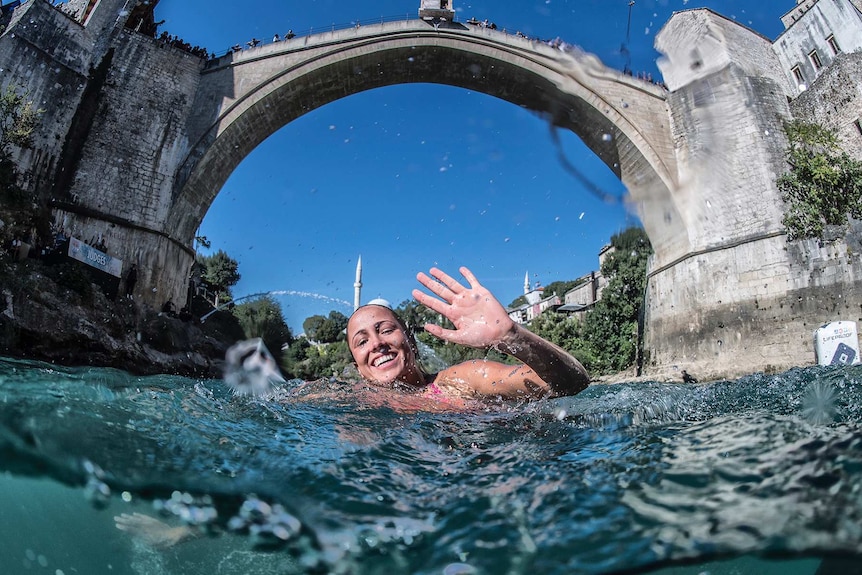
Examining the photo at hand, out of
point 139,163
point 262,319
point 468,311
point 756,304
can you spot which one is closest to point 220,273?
point 262,319

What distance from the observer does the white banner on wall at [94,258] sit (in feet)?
42.8

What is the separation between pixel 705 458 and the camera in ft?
5.76

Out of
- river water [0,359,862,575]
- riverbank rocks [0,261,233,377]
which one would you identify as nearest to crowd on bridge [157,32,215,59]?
riverbank rocks [0,261,233,377]

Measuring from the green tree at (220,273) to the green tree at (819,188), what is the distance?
111 feet

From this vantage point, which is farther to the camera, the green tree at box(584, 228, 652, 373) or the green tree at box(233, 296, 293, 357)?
the green tree at box(233, 296, 293, 357)

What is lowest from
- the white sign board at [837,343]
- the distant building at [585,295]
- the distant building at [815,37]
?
the white sign board at [837,343]

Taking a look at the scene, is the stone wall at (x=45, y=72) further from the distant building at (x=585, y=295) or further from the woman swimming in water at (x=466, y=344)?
the distant building at (x=585, y=295)

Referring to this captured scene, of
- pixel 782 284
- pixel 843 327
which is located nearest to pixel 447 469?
pixel 843 327

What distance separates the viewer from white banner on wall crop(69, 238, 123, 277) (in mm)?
13055

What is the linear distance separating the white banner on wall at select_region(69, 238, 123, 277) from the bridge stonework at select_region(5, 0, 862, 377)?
31 centimetres

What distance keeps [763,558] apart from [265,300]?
21.3 meters

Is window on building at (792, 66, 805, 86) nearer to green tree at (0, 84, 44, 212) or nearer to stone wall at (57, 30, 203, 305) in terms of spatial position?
stone wall at (57, 30, 203, 305)

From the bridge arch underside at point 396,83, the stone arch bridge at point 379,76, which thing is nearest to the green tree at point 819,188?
the stone arch bridge at point 379,76

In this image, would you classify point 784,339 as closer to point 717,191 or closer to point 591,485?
point 717,191
